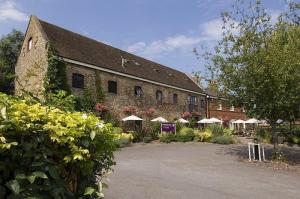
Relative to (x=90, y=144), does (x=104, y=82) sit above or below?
above

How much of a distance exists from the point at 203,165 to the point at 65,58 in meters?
14.6

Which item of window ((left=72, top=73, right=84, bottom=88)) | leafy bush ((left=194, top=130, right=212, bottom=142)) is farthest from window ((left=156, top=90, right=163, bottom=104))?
window ((left=72, top=73, right=84, bottom=88))

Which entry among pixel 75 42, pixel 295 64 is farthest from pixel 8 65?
pixel 295 64

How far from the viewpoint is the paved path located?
8773mm

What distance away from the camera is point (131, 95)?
1237 inches

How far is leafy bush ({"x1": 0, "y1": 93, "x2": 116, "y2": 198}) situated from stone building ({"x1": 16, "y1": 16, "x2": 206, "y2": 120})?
18549 mm

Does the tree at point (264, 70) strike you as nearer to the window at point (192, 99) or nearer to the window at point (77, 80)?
the window at point (77, 80)

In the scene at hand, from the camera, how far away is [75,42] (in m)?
29.6

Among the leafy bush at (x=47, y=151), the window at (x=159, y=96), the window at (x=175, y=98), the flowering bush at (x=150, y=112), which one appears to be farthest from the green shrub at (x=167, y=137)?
the leafy bush at (x=47, y=151)

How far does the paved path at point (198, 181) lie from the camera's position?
8773 mm

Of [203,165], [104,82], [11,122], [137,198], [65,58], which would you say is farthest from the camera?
[104,82]

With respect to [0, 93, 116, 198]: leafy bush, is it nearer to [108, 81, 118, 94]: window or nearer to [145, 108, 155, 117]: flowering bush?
[108, 81, 118, 94]: window

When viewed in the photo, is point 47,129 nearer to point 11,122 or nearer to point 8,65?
point 11,122

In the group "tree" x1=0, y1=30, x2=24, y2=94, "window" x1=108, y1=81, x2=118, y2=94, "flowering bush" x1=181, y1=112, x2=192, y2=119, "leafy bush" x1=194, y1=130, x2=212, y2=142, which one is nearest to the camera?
"leafy bush" x1=194, y1=130, x2=212, y2=142
